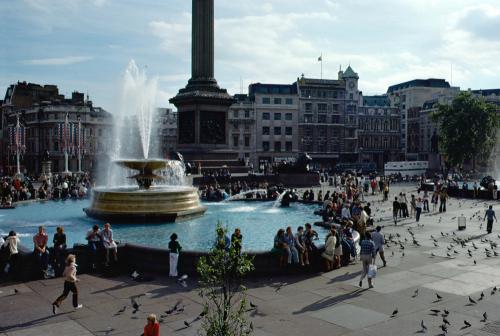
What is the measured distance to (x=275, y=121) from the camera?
101 m

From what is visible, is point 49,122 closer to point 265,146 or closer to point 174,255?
point 265,146

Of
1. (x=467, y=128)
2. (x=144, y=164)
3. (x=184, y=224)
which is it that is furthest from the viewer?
(x=467, y=128)

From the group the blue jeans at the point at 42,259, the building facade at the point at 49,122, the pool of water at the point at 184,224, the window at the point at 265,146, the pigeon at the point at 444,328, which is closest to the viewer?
the pigeon at the point at 444,328

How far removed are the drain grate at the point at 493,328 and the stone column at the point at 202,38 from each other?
3992cm

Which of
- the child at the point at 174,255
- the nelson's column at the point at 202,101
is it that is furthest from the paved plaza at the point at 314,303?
the nelson's column at the point at 202,101

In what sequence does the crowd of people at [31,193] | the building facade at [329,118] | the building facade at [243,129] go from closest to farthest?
the crowd of people at [31,193], the building facade at [243,129], the building facade at [329,118]

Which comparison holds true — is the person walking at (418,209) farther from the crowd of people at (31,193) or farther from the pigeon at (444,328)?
the crowd of people at (31,193)

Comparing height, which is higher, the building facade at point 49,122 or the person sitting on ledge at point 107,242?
the building facade at point 49,122

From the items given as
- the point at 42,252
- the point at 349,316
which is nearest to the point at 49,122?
the point at 42,252

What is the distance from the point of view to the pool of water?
771 inches

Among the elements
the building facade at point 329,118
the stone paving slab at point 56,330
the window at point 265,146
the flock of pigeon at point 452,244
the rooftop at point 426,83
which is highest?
the rooftop at point 426,83

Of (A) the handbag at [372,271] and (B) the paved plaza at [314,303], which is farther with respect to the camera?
(A) the handbag at [372,271]

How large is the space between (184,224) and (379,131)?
96.3m

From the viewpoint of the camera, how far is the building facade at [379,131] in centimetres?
11144
